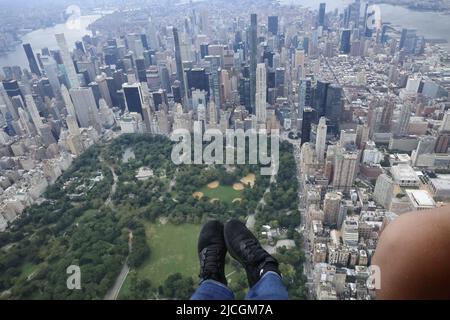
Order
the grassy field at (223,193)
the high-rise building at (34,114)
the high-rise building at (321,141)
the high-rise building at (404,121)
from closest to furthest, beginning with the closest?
the grassy field at (223,193)
the high-rise building at (321,141)
the high-rise building at (404,121)
the high-rise building at (34,114)

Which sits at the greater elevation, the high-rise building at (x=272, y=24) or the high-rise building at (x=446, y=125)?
the high-rise building at (x=272, y=24)

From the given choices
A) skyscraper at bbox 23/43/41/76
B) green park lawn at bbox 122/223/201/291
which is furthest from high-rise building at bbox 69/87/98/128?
green park lawn at bbox 122/223/201/291

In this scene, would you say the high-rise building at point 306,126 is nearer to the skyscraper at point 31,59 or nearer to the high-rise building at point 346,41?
the high-rise building at point 346,41

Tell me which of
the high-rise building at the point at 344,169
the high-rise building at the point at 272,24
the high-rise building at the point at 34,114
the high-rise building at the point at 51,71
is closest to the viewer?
the high-rise building at the point at 344,169

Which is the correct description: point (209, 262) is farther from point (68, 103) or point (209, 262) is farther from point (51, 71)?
point (51, 71)

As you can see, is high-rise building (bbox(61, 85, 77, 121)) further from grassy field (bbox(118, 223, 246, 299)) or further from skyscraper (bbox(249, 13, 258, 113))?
grassy field (bbox(118, 223, 246, 299))

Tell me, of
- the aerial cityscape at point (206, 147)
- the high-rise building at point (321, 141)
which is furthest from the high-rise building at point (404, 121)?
the high-rise building at point (321, 141)
